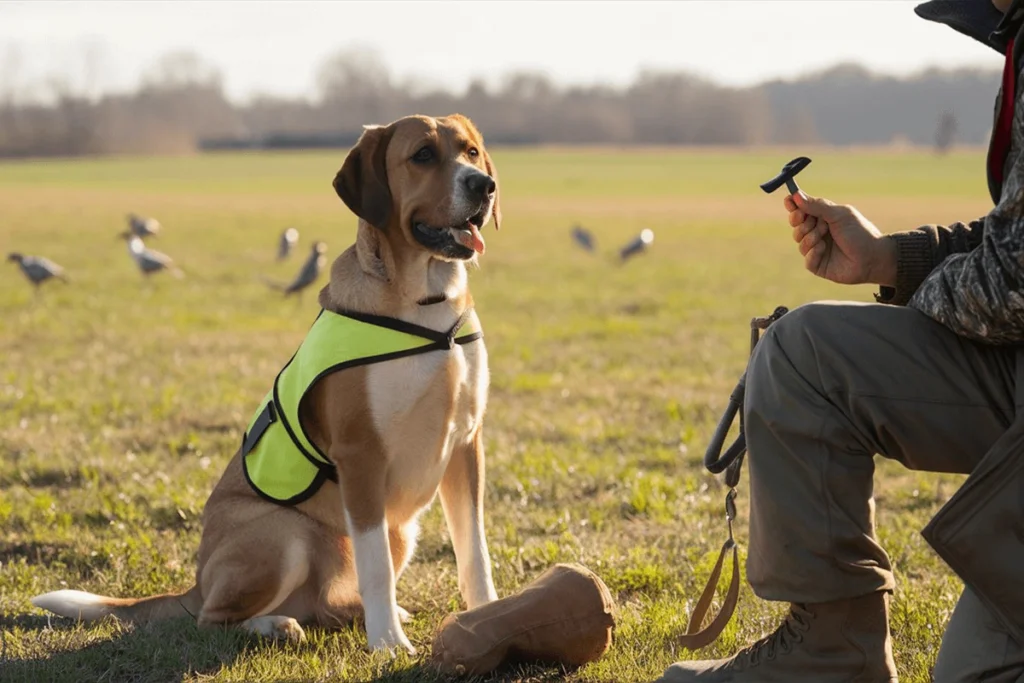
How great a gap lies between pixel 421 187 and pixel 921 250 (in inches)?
66.5

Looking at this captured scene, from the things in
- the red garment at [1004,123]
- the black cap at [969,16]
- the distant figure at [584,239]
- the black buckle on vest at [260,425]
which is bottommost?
the distant figure at [584,239]

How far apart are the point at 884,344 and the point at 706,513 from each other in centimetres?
279

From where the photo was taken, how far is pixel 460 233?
4.14 metres

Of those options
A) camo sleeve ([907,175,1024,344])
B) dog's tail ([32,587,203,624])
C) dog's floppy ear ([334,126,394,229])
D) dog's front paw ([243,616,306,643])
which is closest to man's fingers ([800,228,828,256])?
camo sleeve ([907,175,1024,344])

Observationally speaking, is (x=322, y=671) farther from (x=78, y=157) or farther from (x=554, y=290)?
(x=78, y=157)

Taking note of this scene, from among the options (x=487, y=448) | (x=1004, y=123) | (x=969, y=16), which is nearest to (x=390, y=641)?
(x=1004, y=123)

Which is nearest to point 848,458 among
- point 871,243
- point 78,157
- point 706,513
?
point 871,243

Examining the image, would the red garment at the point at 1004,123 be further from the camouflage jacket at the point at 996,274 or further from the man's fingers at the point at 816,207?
the man's fingers at the point at 816,207

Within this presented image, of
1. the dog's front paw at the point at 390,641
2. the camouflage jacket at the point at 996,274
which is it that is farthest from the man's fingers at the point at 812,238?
the dog's front paw at the point at 390,641

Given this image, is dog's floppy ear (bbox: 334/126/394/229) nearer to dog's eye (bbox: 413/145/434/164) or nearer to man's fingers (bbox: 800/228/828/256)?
dog's eye (bbox: 413/145/434/164)

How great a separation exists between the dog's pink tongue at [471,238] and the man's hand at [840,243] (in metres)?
1.15

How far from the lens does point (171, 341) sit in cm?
1096

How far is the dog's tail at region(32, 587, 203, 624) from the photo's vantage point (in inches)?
163

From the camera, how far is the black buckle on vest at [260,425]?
14.0 feet
